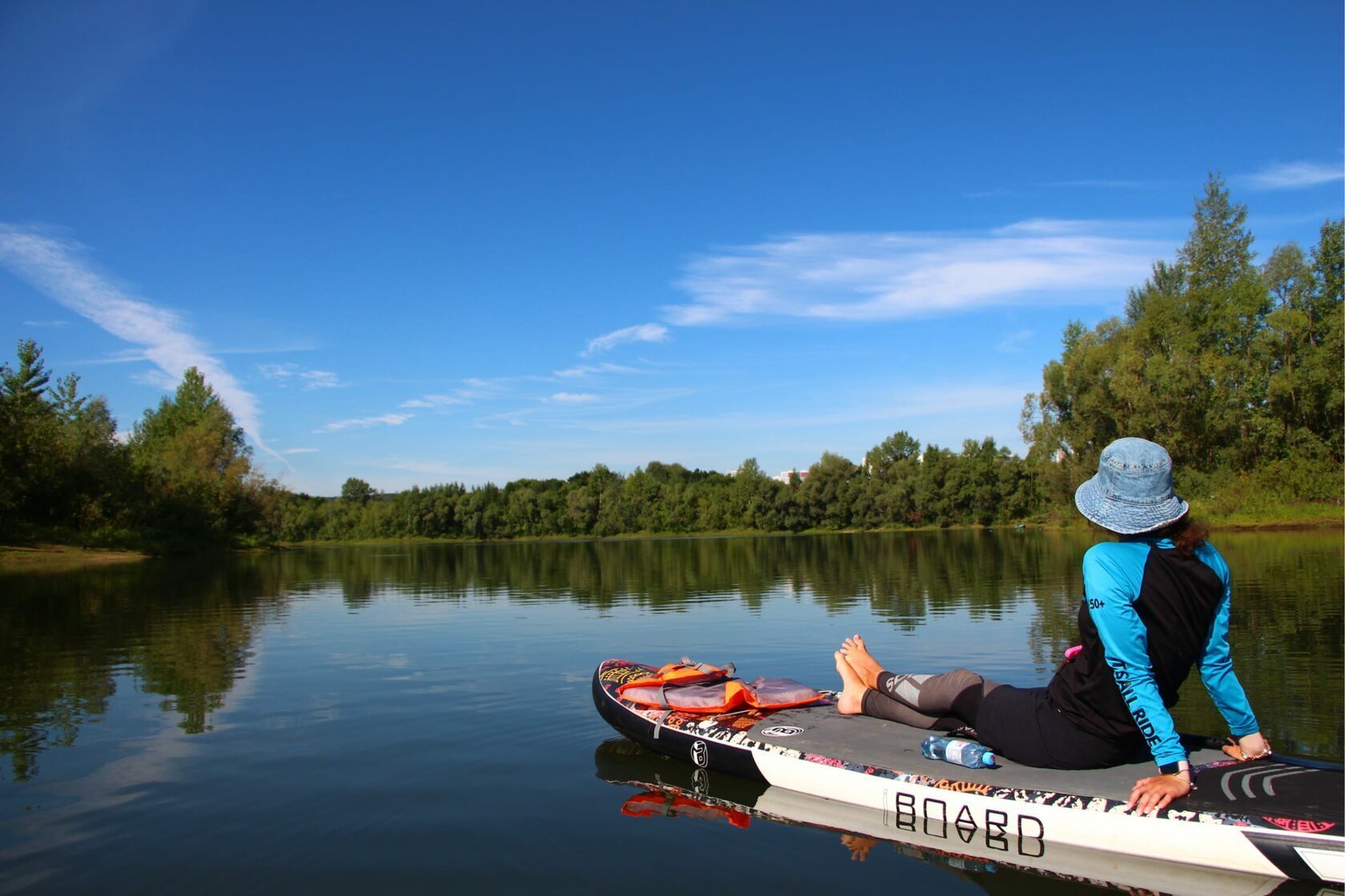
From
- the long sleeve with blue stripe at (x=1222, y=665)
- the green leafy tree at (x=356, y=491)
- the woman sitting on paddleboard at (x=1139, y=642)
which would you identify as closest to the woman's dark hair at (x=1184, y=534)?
the woman sitting on paddleboard at (x=1139, y=642)

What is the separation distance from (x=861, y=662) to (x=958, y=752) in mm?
1526

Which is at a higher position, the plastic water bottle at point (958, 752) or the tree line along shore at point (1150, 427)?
the tree line along shore at point (1150, 427)

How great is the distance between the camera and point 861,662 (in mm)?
7496

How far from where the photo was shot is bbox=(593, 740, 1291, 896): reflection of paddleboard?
16.7ft

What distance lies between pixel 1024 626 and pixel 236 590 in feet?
80.8

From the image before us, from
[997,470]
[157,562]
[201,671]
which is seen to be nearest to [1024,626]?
[201,671]

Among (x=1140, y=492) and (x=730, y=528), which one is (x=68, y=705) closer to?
(x=1140, y=492)

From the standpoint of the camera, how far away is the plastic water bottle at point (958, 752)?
19.5 feet

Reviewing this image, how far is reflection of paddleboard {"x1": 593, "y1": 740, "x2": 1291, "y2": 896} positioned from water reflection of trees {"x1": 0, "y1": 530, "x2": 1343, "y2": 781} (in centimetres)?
338

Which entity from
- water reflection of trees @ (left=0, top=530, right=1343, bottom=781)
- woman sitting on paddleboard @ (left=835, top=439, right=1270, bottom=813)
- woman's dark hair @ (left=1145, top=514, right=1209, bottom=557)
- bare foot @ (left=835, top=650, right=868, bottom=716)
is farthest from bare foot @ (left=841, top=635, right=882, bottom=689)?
water reflection of trees @ (left=0, top=530, right=1343, bottom=781)

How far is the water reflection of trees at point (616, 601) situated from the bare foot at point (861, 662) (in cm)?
356

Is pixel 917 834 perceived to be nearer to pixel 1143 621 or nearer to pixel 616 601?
pixel 1143 621

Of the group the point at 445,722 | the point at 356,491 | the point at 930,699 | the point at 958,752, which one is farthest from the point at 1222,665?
the point at 356,491

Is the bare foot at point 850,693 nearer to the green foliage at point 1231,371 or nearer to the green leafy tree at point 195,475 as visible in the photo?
the green foliage at point 1231,371
